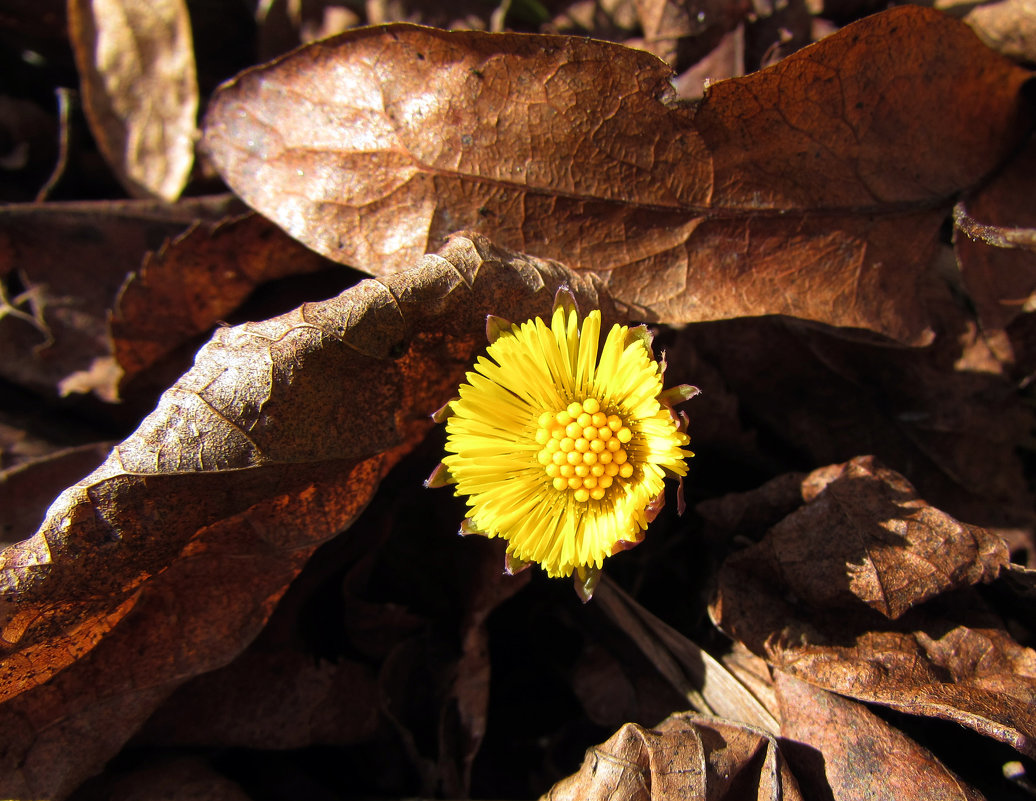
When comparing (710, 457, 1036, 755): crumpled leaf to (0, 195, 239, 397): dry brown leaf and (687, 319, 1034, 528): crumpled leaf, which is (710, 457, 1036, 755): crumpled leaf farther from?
(0, 195, 239, 397): dry brown leaf

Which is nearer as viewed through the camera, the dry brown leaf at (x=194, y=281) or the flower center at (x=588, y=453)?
the flower center at (x=588, y=453)

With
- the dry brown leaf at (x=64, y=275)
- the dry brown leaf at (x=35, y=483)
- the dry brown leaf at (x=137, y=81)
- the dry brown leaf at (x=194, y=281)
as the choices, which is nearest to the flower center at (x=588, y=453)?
the dry brown leaf at (x=194, y=281)

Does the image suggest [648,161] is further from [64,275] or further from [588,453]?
[64,275]

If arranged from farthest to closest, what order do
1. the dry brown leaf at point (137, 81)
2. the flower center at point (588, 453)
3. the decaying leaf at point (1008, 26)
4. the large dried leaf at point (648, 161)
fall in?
the dry brown leaf at point (137, 81)
the decaying leaf at point (1008, 26)
the large dried leaf at point (648, 161)
the flower center at point (588, 453)

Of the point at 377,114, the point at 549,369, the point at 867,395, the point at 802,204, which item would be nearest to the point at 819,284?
the point at 802,204

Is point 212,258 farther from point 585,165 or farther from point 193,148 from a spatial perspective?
point 585,165

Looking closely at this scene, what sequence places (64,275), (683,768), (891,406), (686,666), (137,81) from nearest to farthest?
(683,768) → (686,666) → (891,406) → (64,275) → (137,81)

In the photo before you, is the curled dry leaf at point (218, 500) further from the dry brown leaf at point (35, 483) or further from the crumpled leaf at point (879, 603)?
the crumpled leaf at point (879, 603)

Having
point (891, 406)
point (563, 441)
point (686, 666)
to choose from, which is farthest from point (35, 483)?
point (891, 406)
